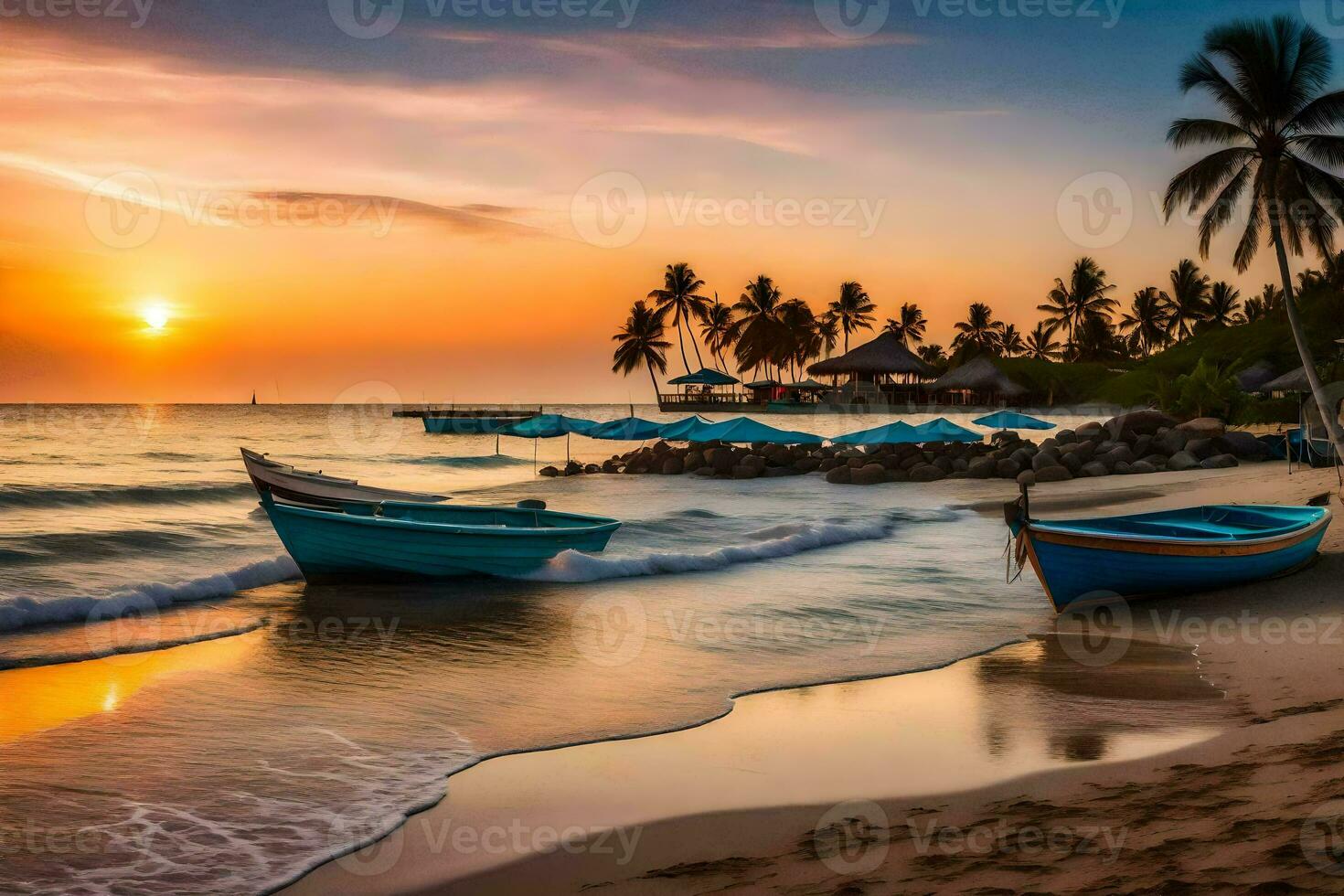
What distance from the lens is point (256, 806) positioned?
19.9ft

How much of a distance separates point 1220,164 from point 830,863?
29.4 meters

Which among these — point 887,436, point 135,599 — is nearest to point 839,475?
point 887,436

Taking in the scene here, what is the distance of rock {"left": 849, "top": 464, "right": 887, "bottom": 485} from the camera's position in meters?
36.8

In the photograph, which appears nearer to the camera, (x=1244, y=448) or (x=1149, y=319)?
(x=1244, y=448)

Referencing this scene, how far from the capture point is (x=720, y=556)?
18.3m

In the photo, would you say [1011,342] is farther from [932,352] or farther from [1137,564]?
[1137,564]

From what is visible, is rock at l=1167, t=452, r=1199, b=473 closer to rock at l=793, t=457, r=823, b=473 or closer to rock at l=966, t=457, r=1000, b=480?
rock at l=966, t=457, r=1000, b=480

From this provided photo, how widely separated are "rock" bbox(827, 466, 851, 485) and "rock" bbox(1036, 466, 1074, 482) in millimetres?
6905

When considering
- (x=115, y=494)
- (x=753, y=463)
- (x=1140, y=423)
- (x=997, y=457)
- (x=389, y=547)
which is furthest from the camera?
(x=753, y=463)

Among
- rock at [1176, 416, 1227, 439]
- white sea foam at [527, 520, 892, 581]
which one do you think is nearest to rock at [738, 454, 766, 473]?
rock at [1176, 416, 1227, 439]

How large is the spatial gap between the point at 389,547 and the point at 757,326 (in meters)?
89.0

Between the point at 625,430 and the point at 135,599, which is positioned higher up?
the point at 625,430

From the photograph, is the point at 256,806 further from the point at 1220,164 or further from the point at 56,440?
the point at 56,440

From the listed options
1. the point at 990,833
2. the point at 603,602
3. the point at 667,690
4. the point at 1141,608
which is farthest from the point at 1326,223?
the point at 990,833
